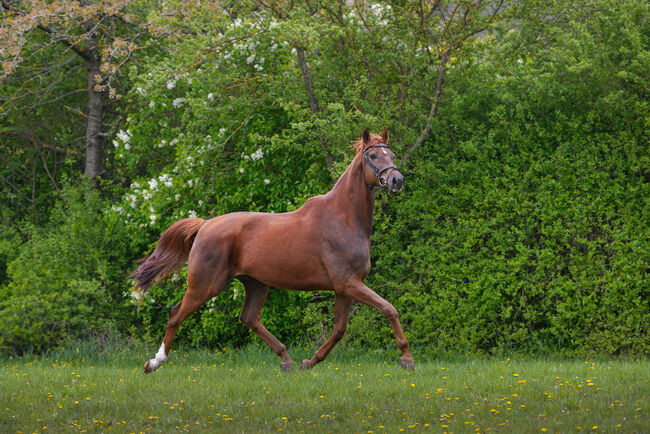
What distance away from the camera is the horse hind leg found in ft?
27.5

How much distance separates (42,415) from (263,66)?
6.29m

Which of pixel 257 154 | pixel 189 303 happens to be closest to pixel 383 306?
pixel 189 303

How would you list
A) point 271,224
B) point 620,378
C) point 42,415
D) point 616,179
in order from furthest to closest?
point 616,179
point 271,224
point 620,378
point 42,415

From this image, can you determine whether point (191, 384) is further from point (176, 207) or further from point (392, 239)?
point (176, 207)

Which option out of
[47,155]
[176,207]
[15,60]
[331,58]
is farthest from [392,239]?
[47,155]

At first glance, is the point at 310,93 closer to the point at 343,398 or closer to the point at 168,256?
the point at 168,256

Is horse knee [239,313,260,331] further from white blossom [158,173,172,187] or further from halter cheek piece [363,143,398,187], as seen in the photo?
white blossom [158,173,172,187]

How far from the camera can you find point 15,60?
11859mm

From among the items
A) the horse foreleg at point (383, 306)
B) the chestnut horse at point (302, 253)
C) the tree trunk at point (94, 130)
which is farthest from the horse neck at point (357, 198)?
the tree trunk at point (94, 130)

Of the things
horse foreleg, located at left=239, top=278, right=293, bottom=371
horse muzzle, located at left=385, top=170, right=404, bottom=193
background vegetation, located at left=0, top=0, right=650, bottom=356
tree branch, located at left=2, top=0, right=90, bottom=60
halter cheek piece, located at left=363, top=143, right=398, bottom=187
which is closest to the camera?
horse muzzle, located at left=385, top=170, right=404, bottom=193

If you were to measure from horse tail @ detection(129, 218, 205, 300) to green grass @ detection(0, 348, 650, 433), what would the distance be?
106 centimetres

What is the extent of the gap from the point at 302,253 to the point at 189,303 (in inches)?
55.2

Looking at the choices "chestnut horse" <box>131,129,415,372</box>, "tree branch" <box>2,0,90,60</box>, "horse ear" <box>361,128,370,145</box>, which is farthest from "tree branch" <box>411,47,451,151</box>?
"tree branch" <box>2,0,90,60</box>

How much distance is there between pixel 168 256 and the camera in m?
8.92
